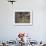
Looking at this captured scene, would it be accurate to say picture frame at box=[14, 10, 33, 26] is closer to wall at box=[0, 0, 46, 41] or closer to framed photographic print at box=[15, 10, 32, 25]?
framed photographic print at box=[15, 10, 32, 25]

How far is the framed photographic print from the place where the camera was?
191 inches

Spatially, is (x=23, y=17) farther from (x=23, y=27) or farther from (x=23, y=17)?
(x=23, y=27)

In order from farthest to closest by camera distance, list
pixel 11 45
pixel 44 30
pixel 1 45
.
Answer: pixel 44 30 → pixel 11 45 → pixel 1 45

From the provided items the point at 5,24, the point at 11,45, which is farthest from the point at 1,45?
the point at 5,24

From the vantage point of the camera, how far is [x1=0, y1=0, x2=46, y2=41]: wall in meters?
4.85

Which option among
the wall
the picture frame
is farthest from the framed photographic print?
the wall

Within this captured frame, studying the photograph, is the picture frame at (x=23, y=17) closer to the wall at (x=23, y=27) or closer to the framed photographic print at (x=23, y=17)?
the framed photographic print at (x=23, y=17)

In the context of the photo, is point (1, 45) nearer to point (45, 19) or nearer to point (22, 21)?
point (22, 21)

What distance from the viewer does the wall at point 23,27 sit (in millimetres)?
4852

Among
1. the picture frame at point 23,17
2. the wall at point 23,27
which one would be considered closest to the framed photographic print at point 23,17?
the picture frame at point 23,17

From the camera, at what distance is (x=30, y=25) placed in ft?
15.9

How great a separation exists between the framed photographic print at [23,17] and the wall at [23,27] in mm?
151

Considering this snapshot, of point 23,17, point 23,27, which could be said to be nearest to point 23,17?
point 23,17

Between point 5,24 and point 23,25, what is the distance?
69 centimetres
